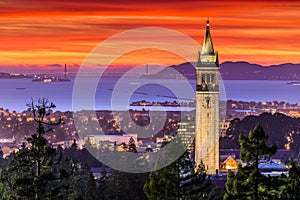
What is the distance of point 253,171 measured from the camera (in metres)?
18.0

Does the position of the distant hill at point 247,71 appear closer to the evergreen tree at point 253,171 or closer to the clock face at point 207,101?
the clock face at point 207,101

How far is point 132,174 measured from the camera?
36.4 meters

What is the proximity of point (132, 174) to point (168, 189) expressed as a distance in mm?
15558

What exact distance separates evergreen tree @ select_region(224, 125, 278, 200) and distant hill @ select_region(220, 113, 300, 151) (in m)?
55.6

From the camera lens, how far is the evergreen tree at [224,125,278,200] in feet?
58.8

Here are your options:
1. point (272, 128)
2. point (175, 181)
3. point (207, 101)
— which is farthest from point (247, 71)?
point (175, 181)

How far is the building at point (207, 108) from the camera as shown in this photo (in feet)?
188

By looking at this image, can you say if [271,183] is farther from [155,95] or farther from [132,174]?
[155,95]

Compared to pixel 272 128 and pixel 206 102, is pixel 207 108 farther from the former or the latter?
pixel 272 128

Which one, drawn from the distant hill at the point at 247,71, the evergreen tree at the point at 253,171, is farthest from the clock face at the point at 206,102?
the distant hill at the point at 247,71

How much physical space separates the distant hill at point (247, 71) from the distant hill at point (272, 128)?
39267 mm

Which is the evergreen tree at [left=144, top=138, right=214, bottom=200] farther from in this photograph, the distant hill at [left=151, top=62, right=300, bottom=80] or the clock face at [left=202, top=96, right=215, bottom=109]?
the distant hill at [left=151, top=62, right=300, bottom=80]

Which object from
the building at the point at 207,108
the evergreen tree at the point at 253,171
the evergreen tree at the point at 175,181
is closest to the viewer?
the evergreen tree at the point at 253,171

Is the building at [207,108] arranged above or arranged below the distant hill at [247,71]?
below
